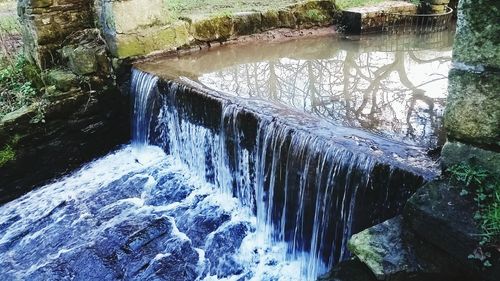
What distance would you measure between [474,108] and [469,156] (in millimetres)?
258

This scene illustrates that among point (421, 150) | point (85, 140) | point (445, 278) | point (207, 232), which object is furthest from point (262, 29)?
point (445, 278)

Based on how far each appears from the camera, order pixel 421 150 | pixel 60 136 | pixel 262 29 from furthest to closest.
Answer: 1. pixel 262 29
2. pixel 60 136
3. pixel 421 150

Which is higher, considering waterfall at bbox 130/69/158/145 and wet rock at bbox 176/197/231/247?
waterfall at bbox 130/69/158/145

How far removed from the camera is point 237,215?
4488mm

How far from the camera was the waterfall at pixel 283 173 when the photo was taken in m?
3.10

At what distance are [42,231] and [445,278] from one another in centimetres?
412

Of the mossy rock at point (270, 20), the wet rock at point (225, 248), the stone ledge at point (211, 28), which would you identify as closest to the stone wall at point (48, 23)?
the stone ledge at point (211, 28)

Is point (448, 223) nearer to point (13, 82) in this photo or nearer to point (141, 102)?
point (141, 102)

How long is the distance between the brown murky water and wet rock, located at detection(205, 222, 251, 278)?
1.37 m

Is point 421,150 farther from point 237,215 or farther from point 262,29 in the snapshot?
point 262,29

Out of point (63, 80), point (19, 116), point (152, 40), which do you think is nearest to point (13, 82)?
point (63, 80)

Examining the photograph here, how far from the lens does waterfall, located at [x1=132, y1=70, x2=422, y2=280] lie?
10.2ft

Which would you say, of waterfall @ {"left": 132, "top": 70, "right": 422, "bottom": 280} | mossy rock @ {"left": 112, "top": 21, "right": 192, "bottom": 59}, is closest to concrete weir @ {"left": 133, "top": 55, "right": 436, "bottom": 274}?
waterfall @ {"left": 132, "top": 70, "right": 422, "bottom": 280}

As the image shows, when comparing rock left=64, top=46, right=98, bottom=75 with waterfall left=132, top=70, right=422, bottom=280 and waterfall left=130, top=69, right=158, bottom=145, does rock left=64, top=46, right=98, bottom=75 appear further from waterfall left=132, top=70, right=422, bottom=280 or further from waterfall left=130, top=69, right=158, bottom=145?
waterfall left=132, top=70, right=422, bottom=280
